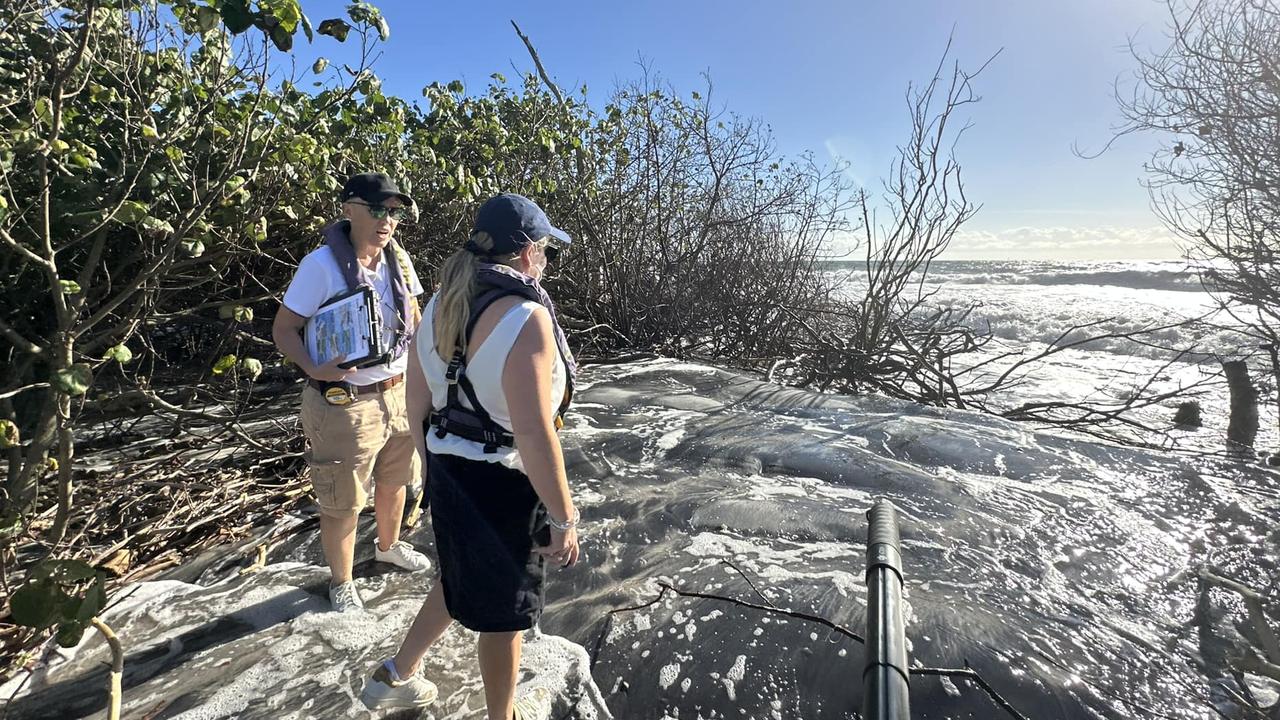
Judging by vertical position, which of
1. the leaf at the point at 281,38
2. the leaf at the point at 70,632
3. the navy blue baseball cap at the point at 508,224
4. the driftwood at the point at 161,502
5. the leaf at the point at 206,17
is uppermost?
the leaf at the point at 206,17

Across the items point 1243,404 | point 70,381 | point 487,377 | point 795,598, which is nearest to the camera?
point 487,377

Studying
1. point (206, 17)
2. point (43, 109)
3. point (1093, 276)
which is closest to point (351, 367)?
point (206, 17)

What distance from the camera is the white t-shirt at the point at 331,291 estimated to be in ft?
8.00

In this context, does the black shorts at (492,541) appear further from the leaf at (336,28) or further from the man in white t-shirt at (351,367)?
the leaf at (336,28)

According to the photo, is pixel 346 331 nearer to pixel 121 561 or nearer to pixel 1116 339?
pixel 121 561

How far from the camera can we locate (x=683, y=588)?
2850mm

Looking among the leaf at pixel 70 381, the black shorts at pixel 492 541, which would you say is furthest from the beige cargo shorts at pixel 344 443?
the black shorts at pixel 492 541

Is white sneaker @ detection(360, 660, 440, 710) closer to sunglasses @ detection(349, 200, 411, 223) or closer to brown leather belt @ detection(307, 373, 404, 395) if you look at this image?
brown leather belt @ detection(307, 373, 404, 395)

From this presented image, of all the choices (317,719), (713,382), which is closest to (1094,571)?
(317,719)

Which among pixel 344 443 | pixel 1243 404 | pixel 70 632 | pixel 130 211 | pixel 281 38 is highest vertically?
pixel 281 38

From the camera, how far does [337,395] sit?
99.0 inches

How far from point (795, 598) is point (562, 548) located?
134cm

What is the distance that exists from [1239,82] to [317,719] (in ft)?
29.9

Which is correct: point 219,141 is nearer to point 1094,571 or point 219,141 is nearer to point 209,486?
point 209,486
